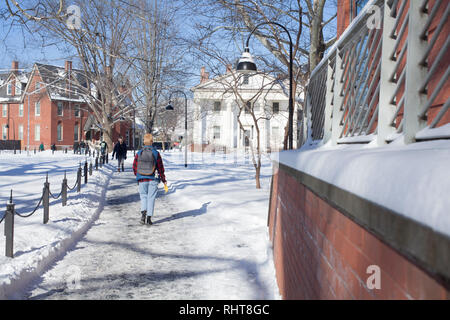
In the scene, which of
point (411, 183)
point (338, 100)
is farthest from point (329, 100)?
point (411, 183)

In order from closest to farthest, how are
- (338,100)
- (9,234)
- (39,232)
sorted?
(338,100) < (9,234) < (39,232)

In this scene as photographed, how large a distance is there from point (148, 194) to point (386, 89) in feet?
22.9

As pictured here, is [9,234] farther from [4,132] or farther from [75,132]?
[4,132]

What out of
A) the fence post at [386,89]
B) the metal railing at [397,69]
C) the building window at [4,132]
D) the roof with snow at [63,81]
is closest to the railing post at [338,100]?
the metal railing at [397,69]

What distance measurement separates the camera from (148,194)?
28.6 feet

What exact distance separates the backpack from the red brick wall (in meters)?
5.37

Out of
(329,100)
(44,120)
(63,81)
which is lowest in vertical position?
(329,100)

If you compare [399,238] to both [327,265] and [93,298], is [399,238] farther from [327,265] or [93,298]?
[93,298]

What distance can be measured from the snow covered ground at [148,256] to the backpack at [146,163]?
118 cm

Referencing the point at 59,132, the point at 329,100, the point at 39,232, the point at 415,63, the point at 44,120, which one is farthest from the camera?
the point at 59,132

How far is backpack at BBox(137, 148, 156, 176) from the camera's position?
862cm

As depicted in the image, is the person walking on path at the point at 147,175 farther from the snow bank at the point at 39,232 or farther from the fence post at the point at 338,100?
the fence post at the point at 338,100

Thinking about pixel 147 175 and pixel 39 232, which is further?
pixel 147 175
